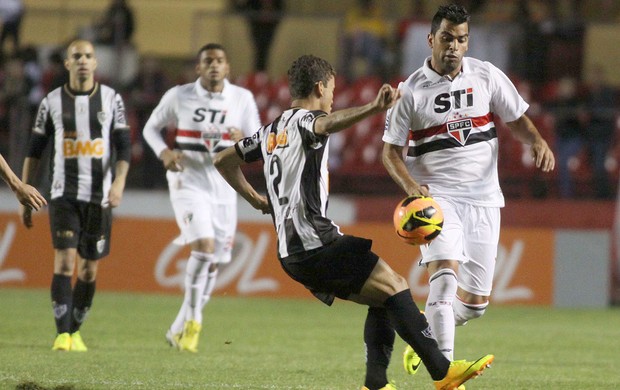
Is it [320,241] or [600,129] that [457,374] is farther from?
[600,129]

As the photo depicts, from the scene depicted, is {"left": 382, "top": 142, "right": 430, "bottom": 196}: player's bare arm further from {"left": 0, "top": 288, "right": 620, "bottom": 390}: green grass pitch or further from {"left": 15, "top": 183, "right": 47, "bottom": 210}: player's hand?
{"left": 15, "top": 183, "right": 47, "bottom": 210}: player's hand

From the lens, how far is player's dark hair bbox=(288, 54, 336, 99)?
6223mm

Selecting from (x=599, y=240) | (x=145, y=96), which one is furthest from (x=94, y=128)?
(x=599, y=240)

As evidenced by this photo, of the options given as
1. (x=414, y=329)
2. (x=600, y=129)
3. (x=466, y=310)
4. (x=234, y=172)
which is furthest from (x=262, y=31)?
(x=414, y=329)

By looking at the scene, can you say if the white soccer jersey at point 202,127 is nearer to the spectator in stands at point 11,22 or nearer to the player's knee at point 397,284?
the player's knee at point 397,284

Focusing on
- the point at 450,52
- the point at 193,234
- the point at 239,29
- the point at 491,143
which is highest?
the point at 239,29

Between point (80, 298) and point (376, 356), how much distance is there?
3700mm

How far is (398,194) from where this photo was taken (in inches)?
620

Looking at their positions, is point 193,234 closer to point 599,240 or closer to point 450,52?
point 450,52

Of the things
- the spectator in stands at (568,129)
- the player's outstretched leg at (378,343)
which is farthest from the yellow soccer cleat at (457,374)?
the spectator in stands at (568,129)

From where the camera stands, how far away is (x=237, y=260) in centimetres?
1488

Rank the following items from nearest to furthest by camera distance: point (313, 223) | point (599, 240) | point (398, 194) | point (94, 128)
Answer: point (313, 223)
point (94, 128)
point (599, 240)
point (398, 194)

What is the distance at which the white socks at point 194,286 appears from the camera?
9586mm

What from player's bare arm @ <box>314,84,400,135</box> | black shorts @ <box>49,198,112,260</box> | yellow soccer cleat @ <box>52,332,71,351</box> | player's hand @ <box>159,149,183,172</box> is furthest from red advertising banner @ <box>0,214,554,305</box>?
player's bare arm @ <box>314,84,400,135</box>
